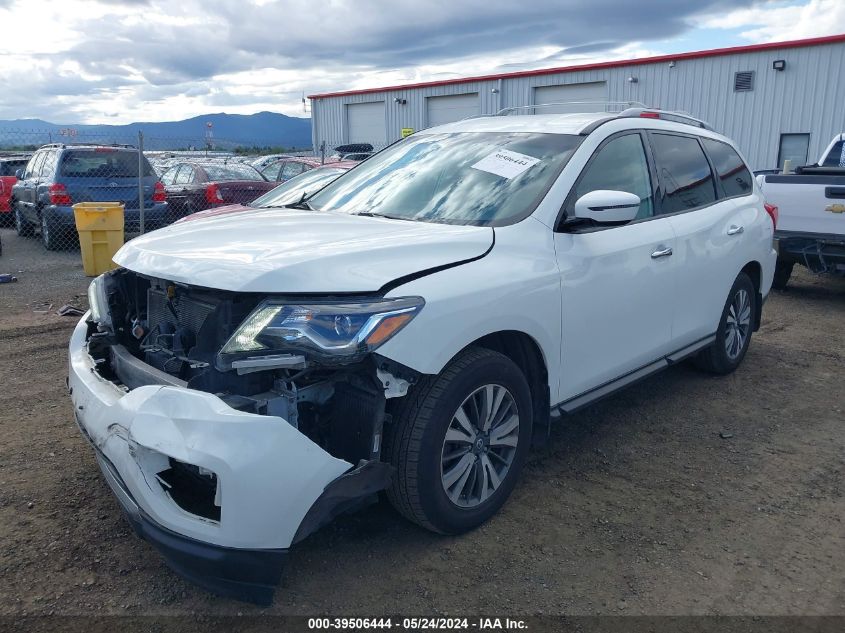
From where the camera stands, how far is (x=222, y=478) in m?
2.41

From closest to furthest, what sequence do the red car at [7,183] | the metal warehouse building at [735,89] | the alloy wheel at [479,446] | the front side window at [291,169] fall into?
1. the alloy wheel at [479,446]
2. the red car at [7,183]
3. the front side window at [291,169]
4. the metal warehouse building at [735,89]

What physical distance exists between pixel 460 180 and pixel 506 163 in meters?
0.25

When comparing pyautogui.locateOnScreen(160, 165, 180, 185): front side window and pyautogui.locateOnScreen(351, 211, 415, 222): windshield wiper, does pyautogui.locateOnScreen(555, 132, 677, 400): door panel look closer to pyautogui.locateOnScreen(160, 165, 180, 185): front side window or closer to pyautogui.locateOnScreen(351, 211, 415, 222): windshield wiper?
pyautogui.locateOnScreen(351, 211, 415, 222): windshield wiper

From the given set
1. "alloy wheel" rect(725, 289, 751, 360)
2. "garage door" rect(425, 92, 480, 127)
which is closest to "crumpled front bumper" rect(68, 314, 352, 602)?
"alloy wheel" rect(725, 289, 751, 360)

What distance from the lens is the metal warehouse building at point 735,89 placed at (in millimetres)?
18422

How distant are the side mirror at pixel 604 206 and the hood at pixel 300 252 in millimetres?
495

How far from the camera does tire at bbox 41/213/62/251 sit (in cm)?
1196

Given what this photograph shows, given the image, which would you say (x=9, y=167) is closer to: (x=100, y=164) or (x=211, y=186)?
(x=100, y=164)

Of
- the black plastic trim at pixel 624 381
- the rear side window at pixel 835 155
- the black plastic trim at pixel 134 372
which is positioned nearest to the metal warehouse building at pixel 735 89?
the rear side window at pixel 835 155

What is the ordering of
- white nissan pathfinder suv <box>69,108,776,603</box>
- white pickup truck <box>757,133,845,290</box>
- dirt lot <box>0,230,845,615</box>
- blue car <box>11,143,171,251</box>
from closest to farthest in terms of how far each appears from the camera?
white nissan pathfinder suv <box>69,108,776,603</box> < dirt lot <box>0,230,845,615</box> < white pickup truck <box>757,133,845,290</box> < blue car <box>11,143,171,251</box>

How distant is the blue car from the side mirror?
387 inches

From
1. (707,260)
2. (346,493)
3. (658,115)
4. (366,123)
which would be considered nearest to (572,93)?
(366,123)

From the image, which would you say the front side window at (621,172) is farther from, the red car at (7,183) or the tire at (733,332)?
the red car at (7,183)

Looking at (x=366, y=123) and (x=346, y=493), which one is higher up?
(x=366, y=123)
